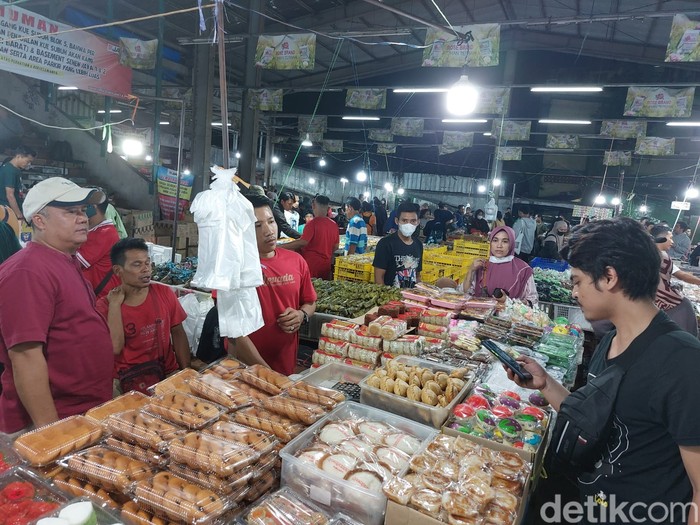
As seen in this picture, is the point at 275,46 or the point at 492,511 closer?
the point at 492,511

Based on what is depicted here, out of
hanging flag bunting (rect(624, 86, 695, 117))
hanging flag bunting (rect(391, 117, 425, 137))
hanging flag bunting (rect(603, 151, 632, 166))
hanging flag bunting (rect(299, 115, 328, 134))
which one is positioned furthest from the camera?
hanging flag bunting (rect(299, 115, 328, 134))

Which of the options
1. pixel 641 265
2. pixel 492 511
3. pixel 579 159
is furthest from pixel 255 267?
pixel 579 159

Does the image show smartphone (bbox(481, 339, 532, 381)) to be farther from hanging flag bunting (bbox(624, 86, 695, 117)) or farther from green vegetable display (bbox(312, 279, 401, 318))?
hanging flag bunting (bbox(624, 86, 695, 117))

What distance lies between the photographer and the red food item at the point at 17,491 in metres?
1.39

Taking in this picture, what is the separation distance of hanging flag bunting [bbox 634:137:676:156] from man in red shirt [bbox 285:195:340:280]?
41.8 feet

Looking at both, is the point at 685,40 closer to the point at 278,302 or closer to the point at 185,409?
the point at 278,302

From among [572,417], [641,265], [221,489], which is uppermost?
[641,265]

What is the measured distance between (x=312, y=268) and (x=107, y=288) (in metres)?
3.18

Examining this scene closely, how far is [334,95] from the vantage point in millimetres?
21031

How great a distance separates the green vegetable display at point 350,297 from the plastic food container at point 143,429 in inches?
106

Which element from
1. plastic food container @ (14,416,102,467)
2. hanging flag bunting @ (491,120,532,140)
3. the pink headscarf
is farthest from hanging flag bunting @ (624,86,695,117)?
plastic food container @ (14,416,102,467)

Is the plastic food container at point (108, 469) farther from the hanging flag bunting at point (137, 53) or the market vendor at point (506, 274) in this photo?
the hanging flag bunting at point (137, 53)

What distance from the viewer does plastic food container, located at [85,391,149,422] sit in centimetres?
182

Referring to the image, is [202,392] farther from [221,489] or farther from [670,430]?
[670,430]
